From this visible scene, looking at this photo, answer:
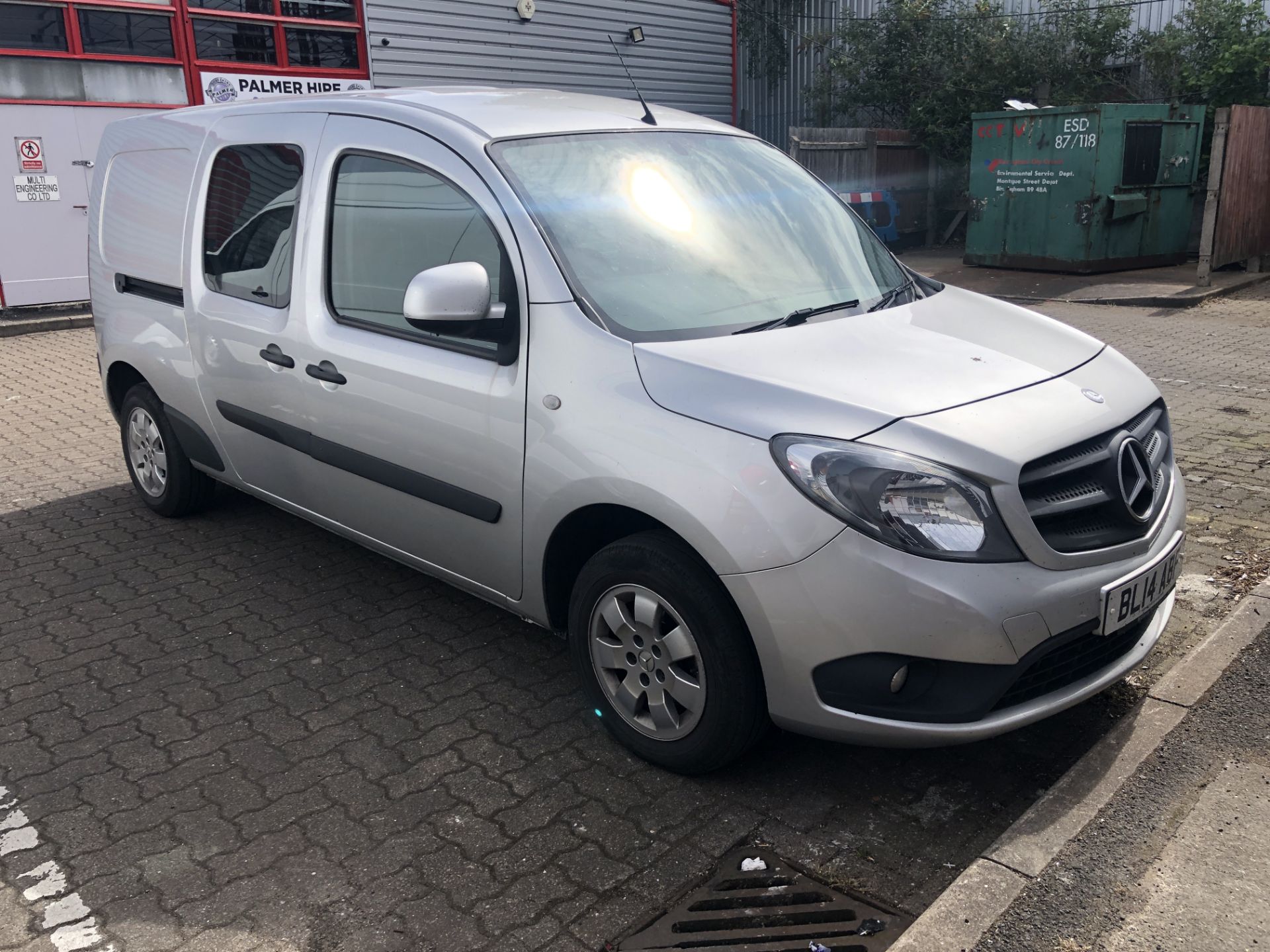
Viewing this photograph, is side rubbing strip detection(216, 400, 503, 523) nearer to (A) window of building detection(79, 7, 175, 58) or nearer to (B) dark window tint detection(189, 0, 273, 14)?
(A) window of building detection(79, 7, 175, 58)

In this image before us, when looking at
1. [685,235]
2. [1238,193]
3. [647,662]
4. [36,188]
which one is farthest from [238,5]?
[647,662]

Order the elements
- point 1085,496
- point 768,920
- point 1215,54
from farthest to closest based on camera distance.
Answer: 1. point 1215,54
2. point 1085,496
3. point 768,920

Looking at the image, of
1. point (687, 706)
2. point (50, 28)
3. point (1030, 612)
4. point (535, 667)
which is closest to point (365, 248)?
point (535, 667)

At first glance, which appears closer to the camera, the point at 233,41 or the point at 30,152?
the point at 30,152

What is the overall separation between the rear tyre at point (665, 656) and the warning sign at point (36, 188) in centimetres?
1140

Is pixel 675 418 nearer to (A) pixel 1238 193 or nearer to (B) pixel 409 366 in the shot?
(B) pixel 409 366

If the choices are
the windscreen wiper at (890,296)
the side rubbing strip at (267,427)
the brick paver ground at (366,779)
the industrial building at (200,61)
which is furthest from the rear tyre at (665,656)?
the industrial building at (200,61)

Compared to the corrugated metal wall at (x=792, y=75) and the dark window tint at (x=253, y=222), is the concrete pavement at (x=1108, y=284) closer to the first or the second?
the corrugated metal wall at (x=792, y=75)

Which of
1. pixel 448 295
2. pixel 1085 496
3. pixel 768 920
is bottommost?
pixel 768 920

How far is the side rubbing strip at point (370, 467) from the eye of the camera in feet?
11.1

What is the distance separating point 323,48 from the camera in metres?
14.6

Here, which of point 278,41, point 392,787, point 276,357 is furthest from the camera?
point 278,41

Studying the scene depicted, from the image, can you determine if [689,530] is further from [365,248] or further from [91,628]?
[91,628]

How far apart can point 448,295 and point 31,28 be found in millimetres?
11370
